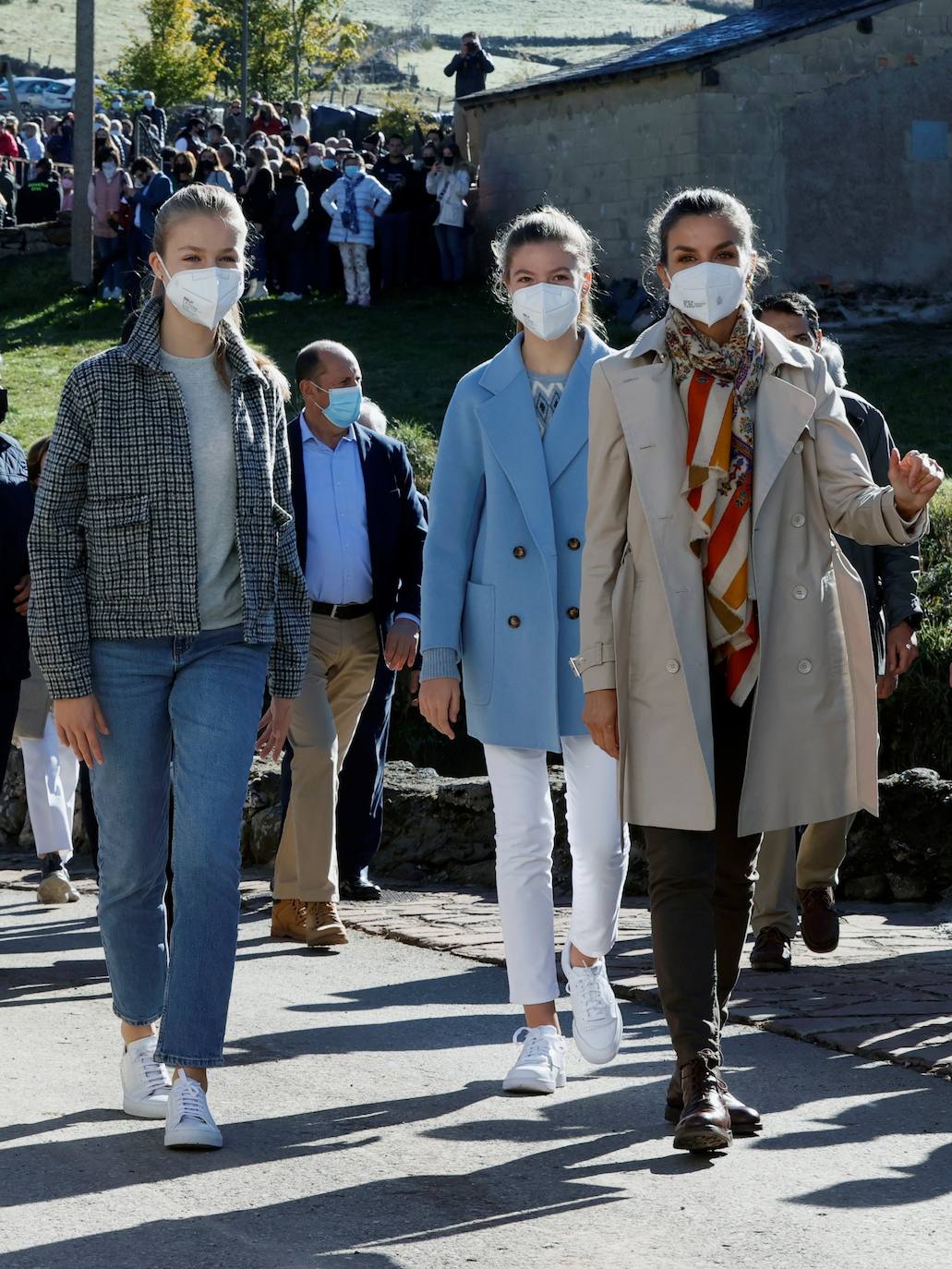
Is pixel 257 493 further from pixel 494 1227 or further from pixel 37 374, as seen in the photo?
pixel 37 374

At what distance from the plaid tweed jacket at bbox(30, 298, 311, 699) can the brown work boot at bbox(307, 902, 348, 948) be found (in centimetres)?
254

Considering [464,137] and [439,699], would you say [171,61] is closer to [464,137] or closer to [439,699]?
[464,137]

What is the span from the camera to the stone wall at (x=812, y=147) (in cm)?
2686

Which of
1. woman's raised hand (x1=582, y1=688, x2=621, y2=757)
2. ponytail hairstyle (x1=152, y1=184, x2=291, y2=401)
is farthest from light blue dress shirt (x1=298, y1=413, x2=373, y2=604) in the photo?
woman's raised hand (x1=582, y1=688, x2=621, y2=757)

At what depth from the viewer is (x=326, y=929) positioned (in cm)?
718

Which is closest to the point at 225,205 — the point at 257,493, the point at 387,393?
the point at 257,493

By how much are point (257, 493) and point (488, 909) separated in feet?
11.1

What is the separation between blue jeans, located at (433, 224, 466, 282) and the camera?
2819 centimetres

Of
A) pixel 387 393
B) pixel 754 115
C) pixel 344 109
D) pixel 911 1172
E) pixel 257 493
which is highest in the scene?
pixel 344 109

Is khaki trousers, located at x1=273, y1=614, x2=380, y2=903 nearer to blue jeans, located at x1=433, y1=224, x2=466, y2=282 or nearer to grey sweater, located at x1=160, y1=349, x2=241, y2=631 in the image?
grey sweater, located at x1=160, y1=349, x2=241, y2=631

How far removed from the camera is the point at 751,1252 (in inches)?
149

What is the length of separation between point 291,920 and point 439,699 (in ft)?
7.48

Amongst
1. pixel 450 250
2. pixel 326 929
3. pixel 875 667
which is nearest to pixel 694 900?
pixel 875 667

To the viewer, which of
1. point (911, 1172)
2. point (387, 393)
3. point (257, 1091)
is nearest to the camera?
point (911, 1172)
